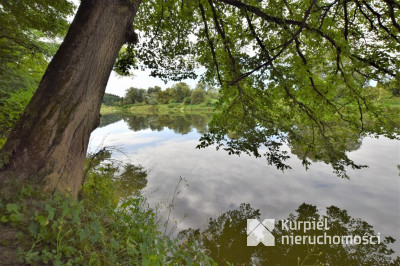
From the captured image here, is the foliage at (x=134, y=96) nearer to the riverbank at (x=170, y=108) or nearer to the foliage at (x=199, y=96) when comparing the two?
the riverbank at (x=170, y=108)

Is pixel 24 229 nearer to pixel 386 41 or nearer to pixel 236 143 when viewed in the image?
pixel 236 143

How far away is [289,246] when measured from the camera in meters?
4.10

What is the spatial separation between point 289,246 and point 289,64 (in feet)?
14.1

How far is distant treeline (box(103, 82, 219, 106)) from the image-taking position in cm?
4959

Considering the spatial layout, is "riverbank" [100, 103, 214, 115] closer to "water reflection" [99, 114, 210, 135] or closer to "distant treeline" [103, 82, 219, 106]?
"distant treeline" [103, 82, 219, 106]

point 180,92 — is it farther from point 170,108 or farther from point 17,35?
point 17,35

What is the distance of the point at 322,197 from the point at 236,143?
11.2 feet

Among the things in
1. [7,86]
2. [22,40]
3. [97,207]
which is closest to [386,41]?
[97,207]

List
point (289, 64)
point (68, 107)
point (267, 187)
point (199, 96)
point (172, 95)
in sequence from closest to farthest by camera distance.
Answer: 1. point (68, 107)
2. point (289, 64)
3. point (267, 187)
4. point (199, 96)
5. point (172, 95)

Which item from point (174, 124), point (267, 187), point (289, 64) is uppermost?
point (289, 64)

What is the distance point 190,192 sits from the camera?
6422mm

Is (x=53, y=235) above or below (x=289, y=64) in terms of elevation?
below

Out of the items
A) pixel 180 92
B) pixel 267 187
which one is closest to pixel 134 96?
pixel 180 92

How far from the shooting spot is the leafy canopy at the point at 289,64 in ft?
14.4
